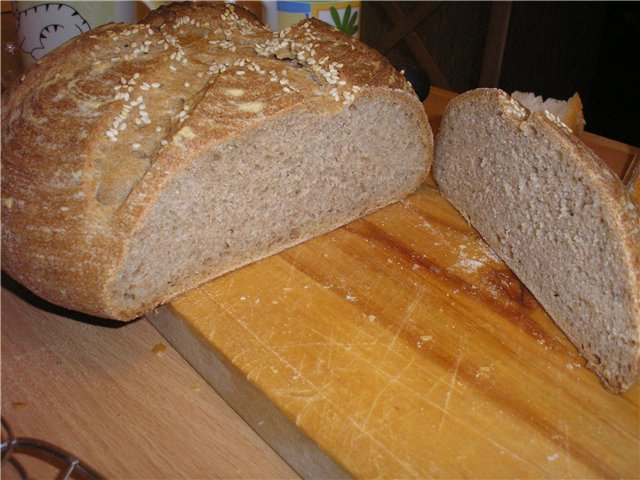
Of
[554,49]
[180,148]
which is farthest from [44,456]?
[554,49]

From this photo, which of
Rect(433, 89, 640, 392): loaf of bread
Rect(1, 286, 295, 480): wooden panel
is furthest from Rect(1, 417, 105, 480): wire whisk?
Rect(433, 89, 640, 392): loaf of bread

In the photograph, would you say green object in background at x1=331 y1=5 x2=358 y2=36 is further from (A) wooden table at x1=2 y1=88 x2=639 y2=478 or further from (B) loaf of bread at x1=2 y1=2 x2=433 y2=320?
(A) wooden table at x1=2 y1=88 x2=639 y2=478

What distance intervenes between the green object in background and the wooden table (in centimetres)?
210

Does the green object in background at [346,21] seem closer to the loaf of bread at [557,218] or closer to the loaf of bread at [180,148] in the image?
the loaf of bread at [180,148]

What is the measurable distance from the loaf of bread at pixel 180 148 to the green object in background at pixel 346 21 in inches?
42.0

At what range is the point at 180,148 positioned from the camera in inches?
64.4

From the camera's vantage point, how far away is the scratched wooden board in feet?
4.59

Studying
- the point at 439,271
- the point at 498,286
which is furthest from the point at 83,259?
the point at 498,286

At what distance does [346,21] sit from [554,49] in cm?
325

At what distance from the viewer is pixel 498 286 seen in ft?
6.42

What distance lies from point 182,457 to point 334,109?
46.5 inches

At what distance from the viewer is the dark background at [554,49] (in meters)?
5.15

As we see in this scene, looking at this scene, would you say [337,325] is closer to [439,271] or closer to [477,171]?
[439,271]

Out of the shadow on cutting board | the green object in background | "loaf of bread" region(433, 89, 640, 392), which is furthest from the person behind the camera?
the green object in background
